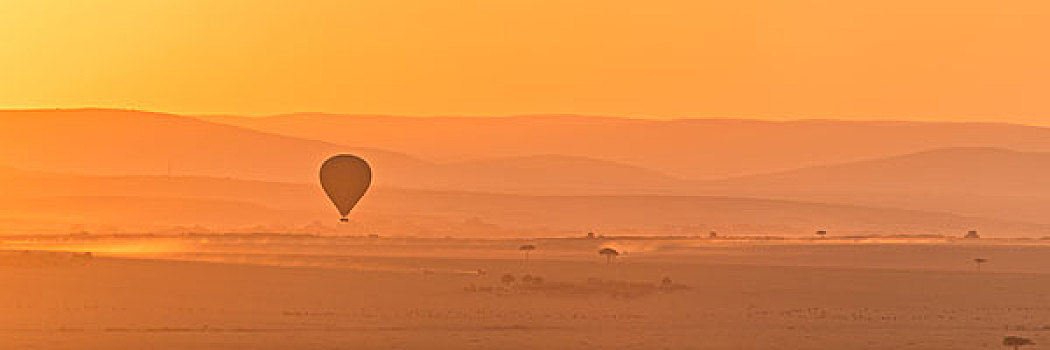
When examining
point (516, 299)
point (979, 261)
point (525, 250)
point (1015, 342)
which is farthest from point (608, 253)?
point (1015, 342)

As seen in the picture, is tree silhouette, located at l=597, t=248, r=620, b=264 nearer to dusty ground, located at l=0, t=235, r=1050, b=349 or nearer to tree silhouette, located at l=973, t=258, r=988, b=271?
dusty ground, located at l=0, t=235, r=1050, b=349

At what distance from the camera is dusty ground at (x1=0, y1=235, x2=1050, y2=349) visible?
5459 cm

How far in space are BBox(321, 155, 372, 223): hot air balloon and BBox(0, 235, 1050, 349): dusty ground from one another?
4.21m

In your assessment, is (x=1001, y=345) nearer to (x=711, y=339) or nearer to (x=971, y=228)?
(x=711, y=339)

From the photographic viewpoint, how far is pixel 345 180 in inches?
3927

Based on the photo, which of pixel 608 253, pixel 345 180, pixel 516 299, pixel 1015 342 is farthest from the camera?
pixel 345 180

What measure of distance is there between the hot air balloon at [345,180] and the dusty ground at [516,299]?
13.8 feet

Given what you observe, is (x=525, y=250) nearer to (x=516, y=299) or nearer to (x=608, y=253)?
(x=608, y=253)

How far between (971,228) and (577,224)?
104 ft

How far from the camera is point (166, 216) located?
192 m

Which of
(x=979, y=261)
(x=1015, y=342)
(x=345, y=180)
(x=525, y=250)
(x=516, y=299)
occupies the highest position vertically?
(x=345, y=180)

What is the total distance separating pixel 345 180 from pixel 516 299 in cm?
3417

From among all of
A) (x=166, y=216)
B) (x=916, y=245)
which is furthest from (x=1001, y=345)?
(x=166, y=216)

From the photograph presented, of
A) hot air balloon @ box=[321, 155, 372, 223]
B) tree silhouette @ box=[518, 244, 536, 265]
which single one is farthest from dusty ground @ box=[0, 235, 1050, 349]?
hot air balloon @ box=[321, 155, 372, 223]
